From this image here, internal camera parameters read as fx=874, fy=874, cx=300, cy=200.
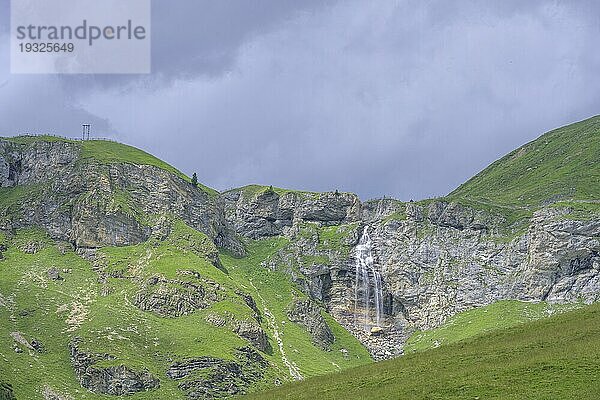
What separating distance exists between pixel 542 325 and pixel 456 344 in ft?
42.4

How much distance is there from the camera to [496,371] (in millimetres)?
106062

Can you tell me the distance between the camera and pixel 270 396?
124 meters

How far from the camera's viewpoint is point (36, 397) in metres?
199

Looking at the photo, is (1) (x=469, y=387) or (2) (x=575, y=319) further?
(2) (x=575, y=319)

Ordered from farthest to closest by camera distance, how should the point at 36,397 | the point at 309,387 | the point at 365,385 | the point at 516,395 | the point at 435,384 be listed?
the point at 36,397, the point at 309,387, the point at 365,385, the point at 435,384, the point at 516,395

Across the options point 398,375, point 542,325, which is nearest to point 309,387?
point 398,375

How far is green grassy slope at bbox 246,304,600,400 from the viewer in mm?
98375

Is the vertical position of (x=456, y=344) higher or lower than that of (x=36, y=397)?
higher

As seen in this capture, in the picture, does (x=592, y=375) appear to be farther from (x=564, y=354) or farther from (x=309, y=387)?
(x=309, y=387)

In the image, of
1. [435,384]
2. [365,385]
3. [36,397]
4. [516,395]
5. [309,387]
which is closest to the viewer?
[516,395]

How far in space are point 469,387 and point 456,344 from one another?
30.4 m

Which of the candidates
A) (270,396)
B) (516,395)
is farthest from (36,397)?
(516,395)

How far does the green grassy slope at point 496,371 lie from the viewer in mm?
98375

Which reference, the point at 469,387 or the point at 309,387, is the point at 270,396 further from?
the point at 469,387
